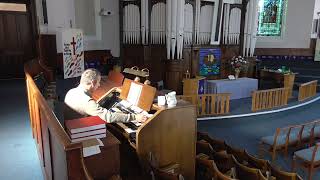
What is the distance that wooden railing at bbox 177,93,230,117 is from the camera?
6793mm

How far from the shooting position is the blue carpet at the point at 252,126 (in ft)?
17.8

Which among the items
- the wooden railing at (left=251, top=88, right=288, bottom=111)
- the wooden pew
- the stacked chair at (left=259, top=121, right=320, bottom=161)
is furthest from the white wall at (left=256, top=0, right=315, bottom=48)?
the wooden pew

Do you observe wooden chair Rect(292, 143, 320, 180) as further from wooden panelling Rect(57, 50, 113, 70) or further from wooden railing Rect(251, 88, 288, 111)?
wooden panelling Rect(57, 50, 113, 70)

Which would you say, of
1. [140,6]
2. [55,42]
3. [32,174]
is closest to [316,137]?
[32,174]

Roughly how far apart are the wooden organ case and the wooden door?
5.63m

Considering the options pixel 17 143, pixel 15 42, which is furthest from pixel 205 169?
pixel 15 42

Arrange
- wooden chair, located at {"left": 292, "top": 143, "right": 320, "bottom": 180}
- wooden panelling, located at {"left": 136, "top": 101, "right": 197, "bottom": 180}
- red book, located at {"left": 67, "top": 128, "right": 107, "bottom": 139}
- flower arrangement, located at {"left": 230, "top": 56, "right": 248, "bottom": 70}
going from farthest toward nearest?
flower arrangement, located at {"left": 230, "top": 56, "right": 248, "bottom": 70}
wooden chair, located at {"left": 292, "top": 143, "right": 320, "bottom": 180}
wooden panelling, located at {"left": 136, "top": 101, "right": 197, "bottom": 180}
red book, located at {"left": 67, "top": 128, "right": 107, "bottom": 139}

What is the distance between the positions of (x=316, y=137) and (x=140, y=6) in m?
6.22

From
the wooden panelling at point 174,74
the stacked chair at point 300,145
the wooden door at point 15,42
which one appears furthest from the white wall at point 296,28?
the wooden door at point 15,42

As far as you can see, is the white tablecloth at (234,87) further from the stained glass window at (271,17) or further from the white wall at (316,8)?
the white wall at (316,8)

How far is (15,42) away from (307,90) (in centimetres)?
883

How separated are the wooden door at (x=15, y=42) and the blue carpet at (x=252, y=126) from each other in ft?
17.3

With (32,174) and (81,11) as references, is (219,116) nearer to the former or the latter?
(32,174)

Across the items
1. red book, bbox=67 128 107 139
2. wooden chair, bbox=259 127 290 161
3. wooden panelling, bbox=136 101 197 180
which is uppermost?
red book, bbox=67 128 107 139
